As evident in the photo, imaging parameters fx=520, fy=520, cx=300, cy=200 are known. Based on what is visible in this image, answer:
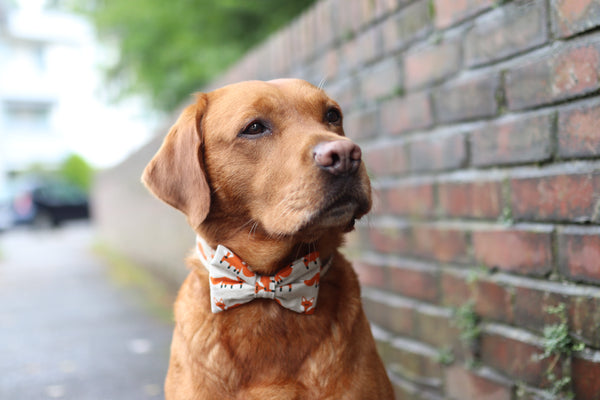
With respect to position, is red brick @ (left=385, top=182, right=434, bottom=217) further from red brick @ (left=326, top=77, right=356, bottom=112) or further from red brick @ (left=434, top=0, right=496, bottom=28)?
red brick @ (left=434, top=0, right=496, bottom=28)

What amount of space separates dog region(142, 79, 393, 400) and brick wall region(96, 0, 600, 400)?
2.06ft

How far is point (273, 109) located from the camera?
203 cm

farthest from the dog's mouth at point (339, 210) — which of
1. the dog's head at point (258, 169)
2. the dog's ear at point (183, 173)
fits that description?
the dog's ear at point (183, 173)

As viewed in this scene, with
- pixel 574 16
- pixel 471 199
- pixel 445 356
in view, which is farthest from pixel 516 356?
pixel 574 16

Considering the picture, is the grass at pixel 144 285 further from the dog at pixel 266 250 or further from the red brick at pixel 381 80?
the dog at pixel 266 250

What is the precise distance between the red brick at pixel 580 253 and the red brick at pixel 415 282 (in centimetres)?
78

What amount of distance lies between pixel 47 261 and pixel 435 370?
9.91m

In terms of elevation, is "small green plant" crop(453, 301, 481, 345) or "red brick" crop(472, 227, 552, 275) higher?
"red brick" crop(472, 227, 552, 275)

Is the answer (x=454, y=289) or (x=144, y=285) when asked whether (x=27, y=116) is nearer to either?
(x=144, y=285)

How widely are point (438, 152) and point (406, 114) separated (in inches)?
12.4

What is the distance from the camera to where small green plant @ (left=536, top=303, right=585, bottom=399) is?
1.89 m

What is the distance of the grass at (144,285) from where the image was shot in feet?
18.5

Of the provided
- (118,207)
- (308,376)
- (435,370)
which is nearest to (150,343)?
(435,370)

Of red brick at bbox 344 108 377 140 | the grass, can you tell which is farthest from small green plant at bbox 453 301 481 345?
the grass
